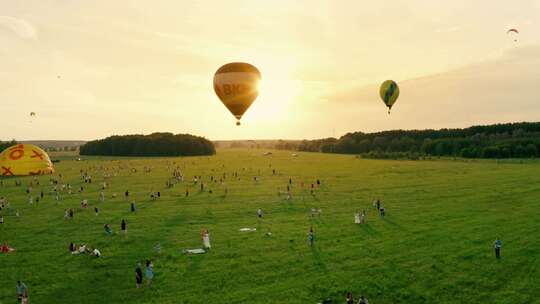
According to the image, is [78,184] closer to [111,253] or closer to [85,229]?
[85,229]

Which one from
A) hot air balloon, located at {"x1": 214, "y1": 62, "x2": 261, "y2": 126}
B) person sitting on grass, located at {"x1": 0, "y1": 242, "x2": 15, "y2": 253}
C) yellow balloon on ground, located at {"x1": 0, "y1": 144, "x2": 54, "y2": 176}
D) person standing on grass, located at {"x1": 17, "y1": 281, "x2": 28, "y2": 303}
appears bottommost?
person standing on grass, located at {"x1": 17, "y1": 281, "x2": 28, "y2": 303}

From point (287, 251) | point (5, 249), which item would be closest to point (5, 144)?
point (5, 249)

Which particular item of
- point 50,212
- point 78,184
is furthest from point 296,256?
point 78,184

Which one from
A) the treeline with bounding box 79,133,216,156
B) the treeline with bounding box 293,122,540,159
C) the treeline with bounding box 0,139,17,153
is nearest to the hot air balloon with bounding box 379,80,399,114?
the treeline with bounding box 293,122,540,159

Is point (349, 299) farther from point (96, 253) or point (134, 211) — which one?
point (134, 211)

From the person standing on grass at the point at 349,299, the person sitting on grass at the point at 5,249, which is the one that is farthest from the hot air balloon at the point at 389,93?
the person sitting on grass at the point at 5,249

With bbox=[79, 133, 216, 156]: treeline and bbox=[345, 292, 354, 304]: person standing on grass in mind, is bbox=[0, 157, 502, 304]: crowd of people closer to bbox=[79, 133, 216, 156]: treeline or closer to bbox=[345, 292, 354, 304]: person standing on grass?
bbox=[345, 292, 354, 304]: person standing on grass
